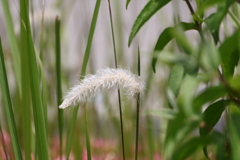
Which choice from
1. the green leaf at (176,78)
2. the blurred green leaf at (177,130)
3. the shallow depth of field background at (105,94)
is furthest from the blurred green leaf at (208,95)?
the shallow depth of field background at (105,94)

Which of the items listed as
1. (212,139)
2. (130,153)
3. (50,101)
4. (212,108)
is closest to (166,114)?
(212,139)

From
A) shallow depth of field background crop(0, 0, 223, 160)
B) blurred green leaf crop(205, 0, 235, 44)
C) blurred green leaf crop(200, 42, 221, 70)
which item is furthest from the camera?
shallow depth of field background crop(0, 0, 223, 160)

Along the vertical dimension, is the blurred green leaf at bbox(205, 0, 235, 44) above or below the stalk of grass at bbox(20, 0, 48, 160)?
above

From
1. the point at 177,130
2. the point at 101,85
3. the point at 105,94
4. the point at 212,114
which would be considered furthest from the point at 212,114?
the point at 105,94

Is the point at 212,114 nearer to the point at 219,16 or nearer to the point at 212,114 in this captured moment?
the point at 212,114

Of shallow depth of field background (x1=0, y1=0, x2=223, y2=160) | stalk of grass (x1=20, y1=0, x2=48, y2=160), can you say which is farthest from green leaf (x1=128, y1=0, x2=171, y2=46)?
shallow depth of field background (x1=0, y1=0, x2=223, y2=160)

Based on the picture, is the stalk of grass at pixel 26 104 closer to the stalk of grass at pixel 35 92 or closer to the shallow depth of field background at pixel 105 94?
the stalk of grass at pixel 35 92

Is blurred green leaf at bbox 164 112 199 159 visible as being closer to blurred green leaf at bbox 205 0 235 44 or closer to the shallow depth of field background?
blurred green leaf at bbox 205 0 235 44

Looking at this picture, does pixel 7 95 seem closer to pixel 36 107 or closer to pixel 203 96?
pixel 36 107

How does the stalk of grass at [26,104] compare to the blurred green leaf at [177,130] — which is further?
the stalk of grass at [26,104]
